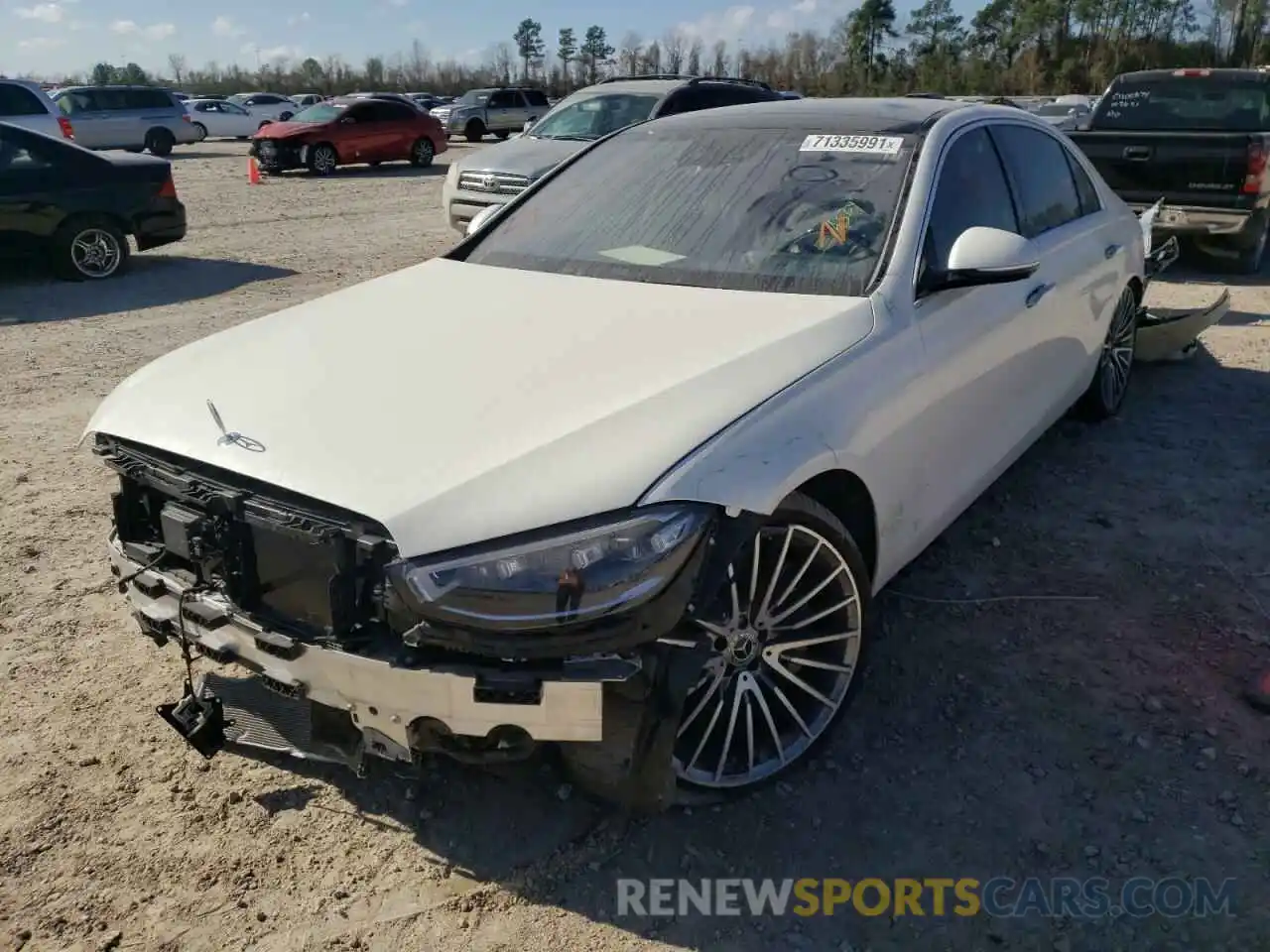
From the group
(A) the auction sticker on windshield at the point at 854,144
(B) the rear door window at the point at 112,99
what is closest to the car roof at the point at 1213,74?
(A) the auction sticker on windshield at the point at 854,144

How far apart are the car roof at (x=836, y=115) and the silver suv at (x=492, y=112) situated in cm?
2933

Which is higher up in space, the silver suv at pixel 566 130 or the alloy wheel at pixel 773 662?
the silver suv at pixel 566 130

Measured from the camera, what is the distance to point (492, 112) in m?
32.1

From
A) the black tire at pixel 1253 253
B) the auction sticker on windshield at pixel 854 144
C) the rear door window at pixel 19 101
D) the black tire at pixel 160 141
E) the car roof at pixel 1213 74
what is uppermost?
the rear door window at pixel 19 101

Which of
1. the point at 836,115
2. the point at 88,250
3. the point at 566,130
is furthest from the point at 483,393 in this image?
the point at 566,130

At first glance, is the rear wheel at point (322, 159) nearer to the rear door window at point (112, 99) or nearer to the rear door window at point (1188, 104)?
the rear door window at point (112, 99)

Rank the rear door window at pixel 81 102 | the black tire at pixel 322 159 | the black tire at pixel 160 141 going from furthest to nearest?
the black tire at pixel 160 141
the rear door window at pixel 81 102
the black tire at pixel 322 159

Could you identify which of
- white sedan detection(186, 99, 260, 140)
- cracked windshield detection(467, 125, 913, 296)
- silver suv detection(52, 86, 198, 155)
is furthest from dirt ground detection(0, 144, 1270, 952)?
white sedan detection(186, 99, 260, 140)

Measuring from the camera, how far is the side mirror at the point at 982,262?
124 inches

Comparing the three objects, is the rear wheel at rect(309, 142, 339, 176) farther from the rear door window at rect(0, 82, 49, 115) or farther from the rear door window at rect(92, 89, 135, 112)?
the rear door window at rect(92, 89, 135, 112)

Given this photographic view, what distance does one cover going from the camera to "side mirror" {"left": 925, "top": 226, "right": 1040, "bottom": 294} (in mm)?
3139

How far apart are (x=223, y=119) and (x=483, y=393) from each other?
116 ft

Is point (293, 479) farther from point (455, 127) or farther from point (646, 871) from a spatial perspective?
point (455, 127)

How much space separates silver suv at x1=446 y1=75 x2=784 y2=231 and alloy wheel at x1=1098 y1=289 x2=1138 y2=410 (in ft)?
19.8
